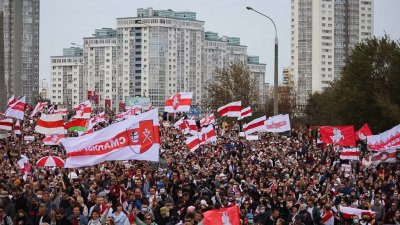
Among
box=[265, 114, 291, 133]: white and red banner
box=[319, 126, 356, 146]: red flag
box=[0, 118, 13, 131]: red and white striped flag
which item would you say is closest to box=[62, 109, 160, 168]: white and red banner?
box=[319, 126, 356, 146]: red flag

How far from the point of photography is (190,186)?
840 inches

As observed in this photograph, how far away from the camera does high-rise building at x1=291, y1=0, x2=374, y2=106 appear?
18388cm

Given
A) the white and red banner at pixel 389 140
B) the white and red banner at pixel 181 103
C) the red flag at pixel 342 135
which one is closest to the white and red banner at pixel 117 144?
the white and red banner at pixel 389 140

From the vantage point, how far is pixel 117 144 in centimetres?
1808

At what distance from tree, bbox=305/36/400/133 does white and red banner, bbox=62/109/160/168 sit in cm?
3509

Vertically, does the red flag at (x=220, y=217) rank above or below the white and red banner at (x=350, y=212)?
above

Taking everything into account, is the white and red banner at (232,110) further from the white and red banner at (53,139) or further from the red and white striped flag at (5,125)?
the white and red banner at (53,139)

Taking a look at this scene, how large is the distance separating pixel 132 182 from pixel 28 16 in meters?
176

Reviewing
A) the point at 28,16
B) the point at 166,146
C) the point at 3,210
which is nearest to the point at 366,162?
the point at 166,146

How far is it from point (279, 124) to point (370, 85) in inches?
765

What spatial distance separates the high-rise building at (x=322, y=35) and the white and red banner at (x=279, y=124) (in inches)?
5750

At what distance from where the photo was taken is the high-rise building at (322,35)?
7239 inches

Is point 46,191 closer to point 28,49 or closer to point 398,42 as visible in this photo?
point 398,42

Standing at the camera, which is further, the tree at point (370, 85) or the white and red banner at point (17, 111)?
the tree at point (370, 85)
